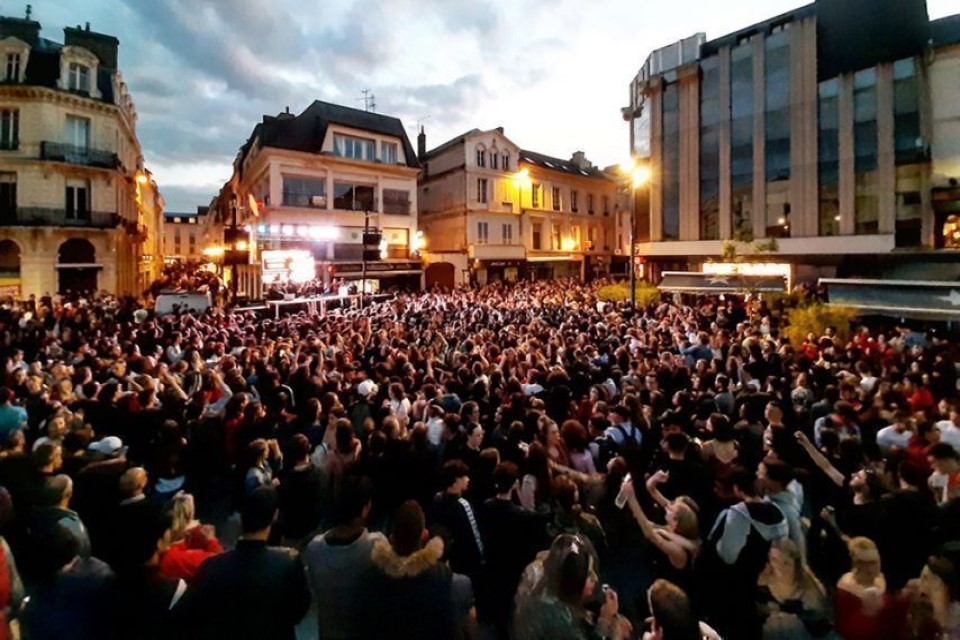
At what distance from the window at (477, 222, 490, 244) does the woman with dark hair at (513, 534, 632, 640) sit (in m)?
37.9

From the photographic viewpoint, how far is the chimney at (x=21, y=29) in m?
25.5

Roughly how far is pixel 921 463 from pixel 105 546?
22.3 feet

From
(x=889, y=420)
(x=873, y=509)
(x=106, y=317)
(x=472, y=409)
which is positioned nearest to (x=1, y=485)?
(x=472, y=409)

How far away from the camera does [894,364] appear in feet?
29.4

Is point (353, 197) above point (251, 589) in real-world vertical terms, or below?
above

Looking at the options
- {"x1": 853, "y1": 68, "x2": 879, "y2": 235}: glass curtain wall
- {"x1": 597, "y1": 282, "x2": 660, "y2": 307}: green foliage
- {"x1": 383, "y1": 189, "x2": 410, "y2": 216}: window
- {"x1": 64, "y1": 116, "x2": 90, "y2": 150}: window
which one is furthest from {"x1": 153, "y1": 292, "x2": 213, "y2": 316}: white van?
{"x1": 853, "y1": 68, "x2": 879, "y2": 235}: glass curtain wall

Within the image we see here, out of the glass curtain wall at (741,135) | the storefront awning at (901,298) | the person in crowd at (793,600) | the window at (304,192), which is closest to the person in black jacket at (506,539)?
the person in crowd at (793,600)

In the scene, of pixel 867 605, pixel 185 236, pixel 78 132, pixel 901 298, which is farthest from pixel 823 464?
pixel 185 236

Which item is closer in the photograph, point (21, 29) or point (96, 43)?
point (21, 29)

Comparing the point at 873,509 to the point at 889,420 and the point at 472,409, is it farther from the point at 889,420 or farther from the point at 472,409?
the point at 472,409

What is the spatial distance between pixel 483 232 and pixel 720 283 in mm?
A: 21275

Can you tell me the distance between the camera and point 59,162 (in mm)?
25375

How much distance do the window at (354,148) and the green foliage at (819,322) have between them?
98.7 ft

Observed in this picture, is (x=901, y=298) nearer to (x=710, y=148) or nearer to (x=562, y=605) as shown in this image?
(x=710, y=148)
